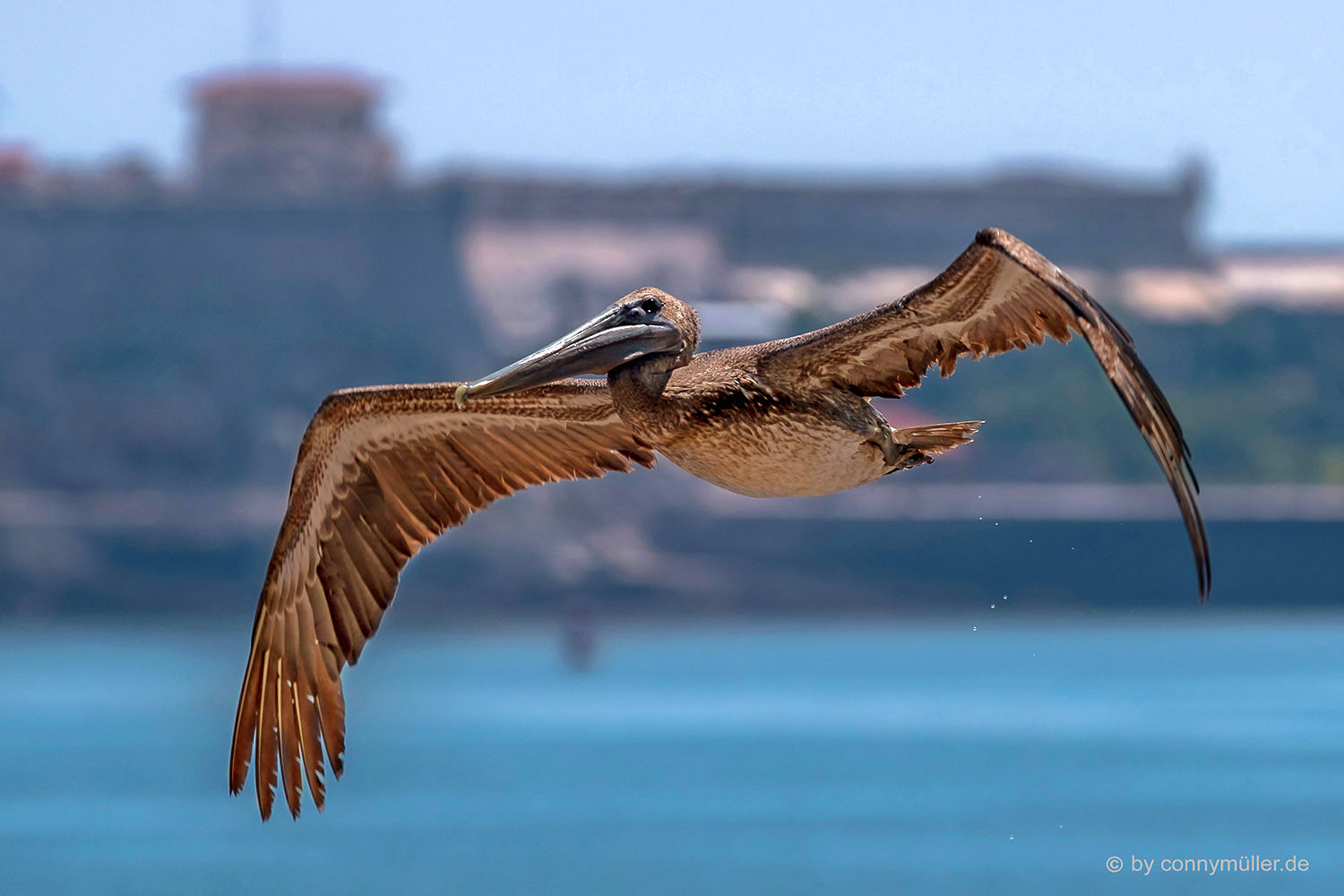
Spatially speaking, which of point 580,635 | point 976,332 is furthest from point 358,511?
point 580,635

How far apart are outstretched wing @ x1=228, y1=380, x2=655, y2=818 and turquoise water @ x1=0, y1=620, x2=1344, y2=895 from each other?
3037 centimetres

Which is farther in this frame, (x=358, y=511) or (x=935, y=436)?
(x=358, y=511)

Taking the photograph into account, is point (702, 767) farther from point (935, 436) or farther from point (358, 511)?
point (935, 436)

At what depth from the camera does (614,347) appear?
7168 mm

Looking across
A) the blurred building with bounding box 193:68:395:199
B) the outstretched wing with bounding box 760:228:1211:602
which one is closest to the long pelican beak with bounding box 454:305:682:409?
the outstretched wing with bounding box 760:228:1211:602

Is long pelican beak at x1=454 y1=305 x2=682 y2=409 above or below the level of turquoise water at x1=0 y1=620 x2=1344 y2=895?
below

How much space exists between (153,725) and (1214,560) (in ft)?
118

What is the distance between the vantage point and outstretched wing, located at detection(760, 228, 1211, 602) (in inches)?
259

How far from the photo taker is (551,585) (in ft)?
262

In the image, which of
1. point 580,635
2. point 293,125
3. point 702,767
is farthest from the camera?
point 293,125

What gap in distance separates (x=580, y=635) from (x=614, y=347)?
226 feet

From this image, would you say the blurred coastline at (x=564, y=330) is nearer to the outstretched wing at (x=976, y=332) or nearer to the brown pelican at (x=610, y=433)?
the brown pelican at (x=610, y=433)

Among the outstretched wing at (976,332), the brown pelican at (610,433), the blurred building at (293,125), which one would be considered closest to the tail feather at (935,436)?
the brown pelican at (610,433)

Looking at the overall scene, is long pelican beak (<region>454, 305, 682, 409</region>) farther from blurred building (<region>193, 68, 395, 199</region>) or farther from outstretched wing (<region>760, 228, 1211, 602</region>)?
blurred building (<region>193, 68, 395, 199</region>)
